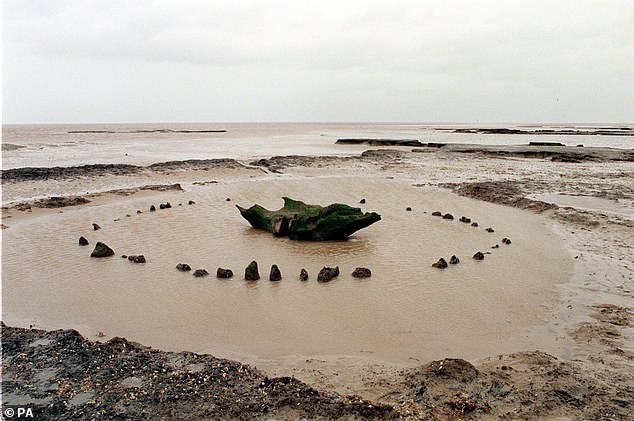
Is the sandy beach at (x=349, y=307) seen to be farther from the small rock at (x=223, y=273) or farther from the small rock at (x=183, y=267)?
the small rock at (x=183, y=267)

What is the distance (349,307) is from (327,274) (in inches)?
55.1

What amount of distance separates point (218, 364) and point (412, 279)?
15.6 ft

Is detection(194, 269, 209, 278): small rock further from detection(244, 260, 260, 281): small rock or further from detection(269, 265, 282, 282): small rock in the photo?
detection(269, 265, 282, 282): small rock

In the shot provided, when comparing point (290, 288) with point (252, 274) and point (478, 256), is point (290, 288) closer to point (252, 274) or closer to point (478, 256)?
point (252, 274)

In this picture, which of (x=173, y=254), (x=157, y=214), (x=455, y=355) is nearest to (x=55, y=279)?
(x=173, y=254)

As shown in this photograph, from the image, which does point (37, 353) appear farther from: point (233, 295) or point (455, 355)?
point (455, 355)

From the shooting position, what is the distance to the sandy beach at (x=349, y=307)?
16.1 ft

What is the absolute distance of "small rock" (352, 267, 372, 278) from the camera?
9219mm

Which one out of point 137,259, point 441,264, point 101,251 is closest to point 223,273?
point 137,259

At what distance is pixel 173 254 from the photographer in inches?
426

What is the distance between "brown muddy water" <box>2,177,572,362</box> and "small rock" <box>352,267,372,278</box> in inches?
9.8

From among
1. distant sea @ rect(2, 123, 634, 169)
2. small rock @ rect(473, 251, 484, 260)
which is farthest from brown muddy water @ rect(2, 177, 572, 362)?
distant sea @ rect(2, 123, 634, 169)

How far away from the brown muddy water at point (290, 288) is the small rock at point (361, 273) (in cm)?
25

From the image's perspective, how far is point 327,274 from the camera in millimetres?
9039
